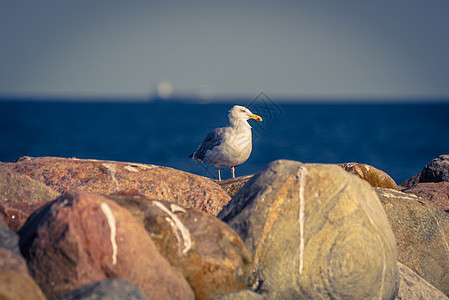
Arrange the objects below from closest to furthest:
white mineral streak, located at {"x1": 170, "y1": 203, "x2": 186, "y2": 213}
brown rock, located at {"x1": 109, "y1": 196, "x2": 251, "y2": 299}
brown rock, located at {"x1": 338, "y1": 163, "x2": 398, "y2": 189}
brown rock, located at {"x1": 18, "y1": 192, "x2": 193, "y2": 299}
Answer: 1. brown rock, located at {"x1": 18, "y1": 192, "x2": 193, "y2": 299}
2. brown rock, located at {"x1": 109, "y1": 196, "x2": 251, "y2": 299}
3. white mineral streak, located at {"x1": 170, "y1": 203, "x2": 186, "y2": 213}
4. brown rock, located at {"x1": 338, "y1": 163, "x2": 398, "y2": 189}

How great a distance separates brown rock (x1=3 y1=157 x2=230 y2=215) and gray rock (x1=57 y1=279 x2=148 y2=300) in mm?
3079

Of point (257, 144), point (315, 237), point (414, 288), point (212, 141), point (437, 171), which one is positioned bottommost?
point (257, 144)

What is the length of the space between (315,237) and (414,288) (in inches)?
77.8

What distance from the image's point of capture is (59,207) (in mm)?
4500

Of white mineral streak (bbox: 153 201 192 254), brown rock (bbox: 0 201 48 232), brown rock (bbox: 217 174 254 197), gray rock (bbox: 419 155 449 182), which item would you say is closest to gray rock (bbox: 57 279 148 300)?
white mineral streak (bbox: 153 201 192 254)

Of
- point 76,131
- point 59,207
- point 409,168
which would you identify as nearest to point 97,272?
point 59,207

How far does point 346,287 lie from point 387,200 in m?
2.63

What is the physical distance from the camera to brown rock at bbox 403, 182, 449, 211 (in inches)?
352

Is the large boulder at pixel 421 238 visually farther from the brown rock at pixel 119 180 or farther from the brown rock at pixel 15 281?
the brown rock at pixel 15 281

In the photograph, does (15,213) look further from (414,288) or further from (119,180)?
(414,288)

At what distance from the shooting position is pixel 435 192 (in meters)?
9.19

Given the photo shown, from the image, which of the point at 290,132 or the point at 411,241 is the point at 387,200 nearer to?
the point at 411,241

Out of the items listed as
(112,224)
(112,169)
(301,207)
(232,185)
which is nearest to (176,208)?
(112,224)

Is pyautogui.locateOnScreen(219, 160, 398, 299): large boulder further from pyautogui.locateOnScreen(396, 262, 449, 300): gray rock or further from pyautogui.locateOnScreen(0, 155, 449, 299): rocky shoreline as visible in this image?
pyautogui.locateOnScreen(396, 262, 449, 300): gray rock
